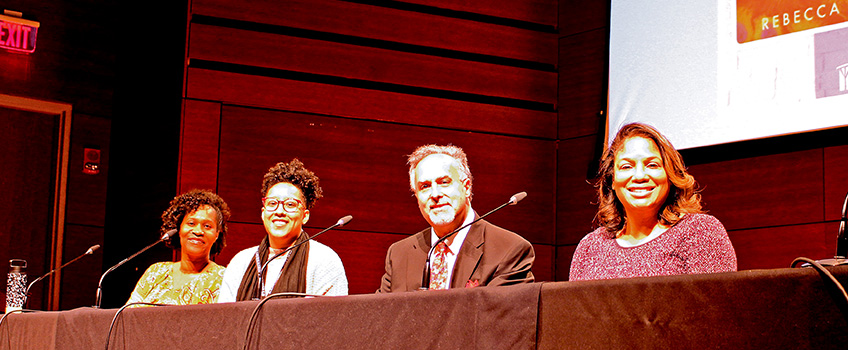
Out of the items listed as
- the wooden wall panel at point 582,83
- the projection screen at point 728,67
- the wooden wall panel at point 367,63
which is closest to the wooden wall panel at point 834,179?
the projection screen at point 728,67

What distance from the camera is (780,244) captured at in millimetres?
4074

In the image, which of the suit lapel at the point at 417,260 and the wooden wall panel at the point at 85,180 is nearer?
the suit lapel at the point at 417,260

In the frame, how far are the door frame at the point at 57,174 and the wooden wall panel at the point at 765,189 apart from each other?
151 inches

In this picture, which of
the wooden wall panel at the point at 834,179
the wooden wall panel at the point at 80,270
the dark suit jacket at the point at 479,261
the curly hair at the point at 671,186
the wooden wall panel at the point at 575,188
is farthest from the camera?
the wooden wall panel at the point at 80,270

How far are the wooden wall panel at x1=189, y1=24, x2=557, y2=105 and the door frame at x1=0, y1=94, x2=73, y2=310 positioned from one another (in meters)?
1.61

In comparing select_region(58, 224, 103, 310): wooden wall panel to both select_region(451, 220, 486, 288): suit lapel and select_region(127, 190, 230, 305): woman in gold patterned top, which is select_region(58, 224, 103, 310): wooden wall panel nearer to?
select_region(127, 190, 230, 305): woman in gold patterned top

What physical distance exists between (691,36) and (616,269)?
2.27 metres

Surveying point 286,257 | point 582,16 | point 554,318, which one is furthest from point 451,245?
point 582,16

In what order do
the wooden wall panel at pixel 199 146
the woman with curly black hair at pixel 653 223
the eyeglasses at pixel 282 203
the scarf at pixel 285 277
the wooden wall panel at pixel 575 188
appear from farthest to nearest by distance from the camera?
the wooden wall panel at pixel 575 188 → the wooden wall panel at pixel 199 146 → the eyeglasses at pixel 282 203 → the scarf at pixel 285 277 → the woman with curly black hair at pixel 653 223

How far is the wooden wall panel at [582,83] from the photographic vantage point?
4.92 m

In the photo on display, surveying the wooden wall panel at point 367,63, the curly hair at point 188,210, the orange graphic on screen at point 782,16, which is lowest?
the curly hair at point 188,210

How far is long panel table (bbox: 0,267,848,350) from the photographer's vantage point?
1259 mm

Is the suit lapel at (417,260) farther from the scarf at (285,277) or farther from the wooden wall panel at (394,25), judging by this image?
the wooden wall panel at (394,25)

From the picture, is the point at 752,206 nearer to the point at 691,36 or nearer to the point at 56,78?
the point at 691,36
